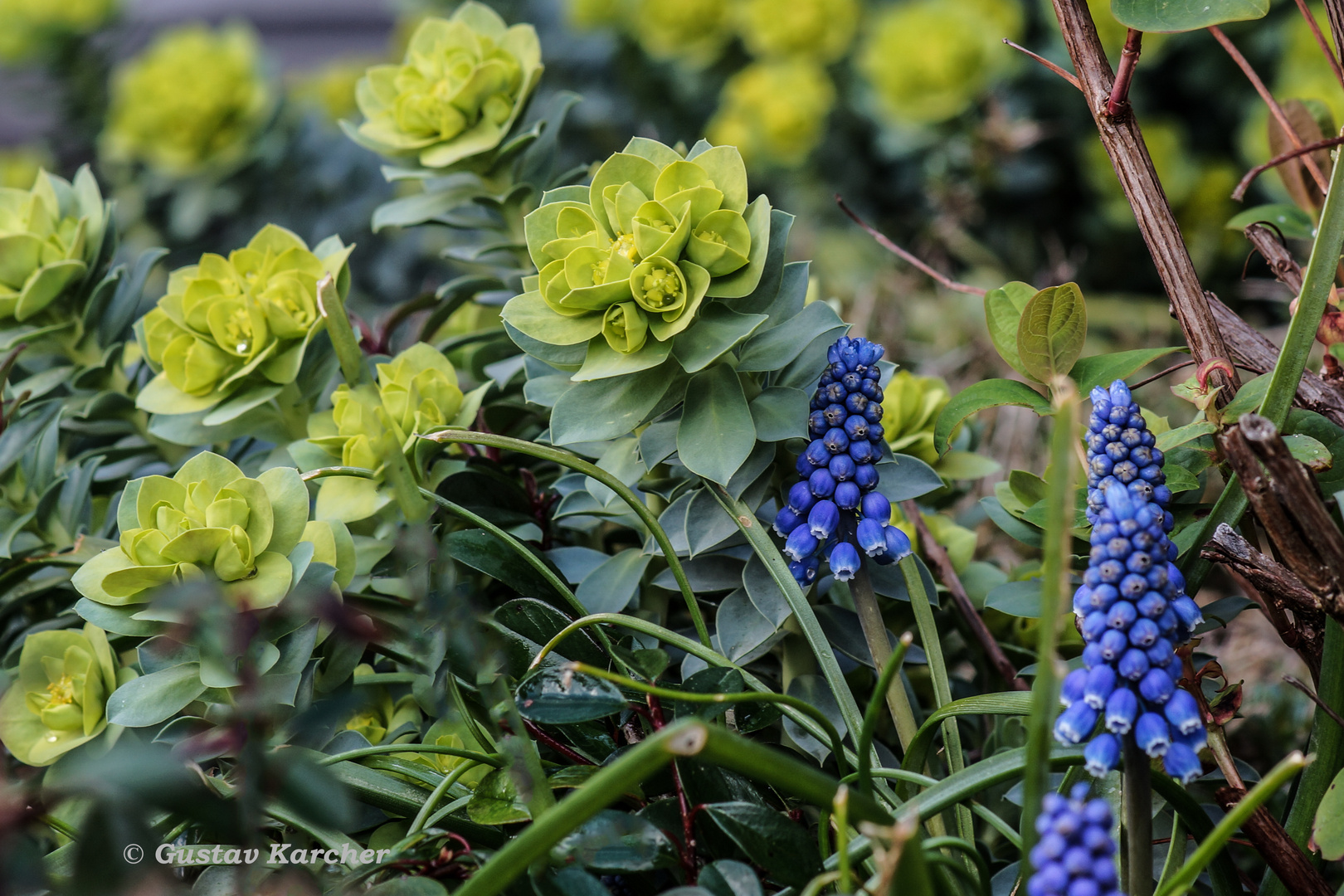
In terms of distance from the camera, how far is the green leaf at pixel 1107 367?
528mm

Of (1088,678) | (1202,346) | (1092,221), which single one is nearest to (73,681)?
(1088,678)

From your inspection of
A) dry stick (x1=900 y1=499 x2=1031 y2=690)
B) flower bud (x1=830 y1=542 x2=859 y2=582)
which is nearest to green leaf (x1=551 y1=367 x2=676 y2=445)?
flower bud (x1=830 y1=542 x2=859 y2=582)

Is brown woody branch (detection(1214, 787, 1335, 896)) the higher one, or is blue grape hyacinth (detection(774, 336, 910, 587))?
blue grape hyacinth (detection(774, 336, 910, 587))

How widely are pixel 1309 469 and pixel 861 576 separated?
0.22 metres

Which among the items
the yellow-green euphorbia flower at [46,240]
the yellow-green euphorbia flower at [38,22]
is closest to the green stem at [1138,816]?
the yellow-green euphorbia flower at [46,240]

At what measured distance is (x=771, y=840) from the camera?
1.41 ft

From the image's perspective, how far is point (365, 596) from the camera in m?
0.59

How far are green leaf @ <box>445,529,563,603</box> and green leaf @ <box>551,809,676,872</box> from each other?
6.5 inches

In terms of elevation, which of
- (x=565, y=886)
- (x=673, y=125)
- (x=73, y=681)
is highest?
(x=565, y=886)

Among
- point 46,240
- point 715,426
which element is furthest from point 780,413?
point 46,240

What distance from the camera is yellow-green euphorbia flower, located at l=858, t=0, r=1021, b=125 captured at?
1639 mm

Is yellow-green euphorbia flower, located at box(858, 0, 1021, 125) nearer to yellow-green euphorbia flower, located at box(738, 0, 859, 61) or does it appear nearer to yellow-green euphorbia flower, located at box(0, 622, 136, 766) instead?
yellow-green euphorbia flower, located at box(738, 0, 859, 61)

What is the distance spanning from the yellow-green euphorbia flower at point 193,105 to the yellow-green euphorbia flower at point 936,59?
106 centimetres

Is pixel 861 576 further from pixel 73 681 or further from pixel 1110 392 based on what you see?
pixel 73 681
